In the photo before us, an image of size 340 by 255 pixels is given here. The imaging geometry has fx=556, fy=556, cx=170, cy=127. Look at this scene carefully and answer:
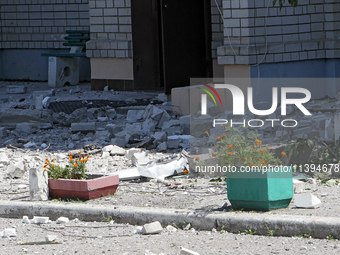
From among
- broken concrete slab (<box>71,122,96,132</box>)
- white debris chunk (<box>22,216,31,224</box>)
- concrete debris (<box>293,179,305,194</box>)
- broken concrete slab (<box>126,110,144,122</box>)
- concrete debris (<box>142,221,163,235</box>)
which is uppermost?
broken concrete slab (<box>126,110,144,122</box>)

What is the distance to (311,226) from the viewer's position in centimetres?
384

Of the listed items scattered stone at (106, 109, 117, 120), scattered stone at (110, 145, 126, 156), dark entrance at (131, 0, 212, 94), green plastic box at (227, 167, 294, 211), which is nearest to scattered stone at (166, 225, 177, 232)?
green plastic box at (227, 167, 294, 211)

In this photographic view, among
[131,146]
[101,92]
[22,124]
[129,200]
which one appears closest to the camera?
[129,200]

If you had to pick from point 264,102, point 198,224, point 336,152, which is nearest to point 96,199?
point 198,224

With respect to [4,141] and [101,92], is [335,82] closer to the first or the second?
[101,92]

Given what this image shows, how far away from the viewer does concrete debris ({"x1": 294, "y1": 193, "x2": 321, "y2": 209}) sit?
427cm

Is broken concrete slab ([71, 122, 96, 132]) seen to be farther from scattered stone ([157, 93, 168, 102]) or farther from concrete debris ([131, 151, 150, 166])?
scattered stone ([157, 93, 168, 102])

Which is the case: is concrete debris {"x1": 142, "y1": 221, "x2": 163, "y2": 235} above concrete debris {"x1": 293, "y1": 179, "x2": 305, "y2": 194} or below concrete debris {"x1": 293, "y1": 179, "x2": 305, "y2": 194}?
below

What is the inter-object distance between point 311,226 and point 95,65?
9.06 m

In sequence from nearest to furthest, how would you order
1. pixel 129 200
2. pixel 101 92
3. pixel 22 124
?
pixel 129 200 < pixel 22 124 < pixel 101 92

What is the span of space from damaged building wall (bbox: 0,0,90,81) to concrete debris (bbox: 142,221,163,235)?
37.5ft

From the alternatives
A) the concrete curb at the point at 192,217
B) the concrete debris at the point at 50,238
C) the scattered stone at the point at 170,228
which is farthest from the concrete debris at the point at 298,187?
the concrete debris at the point at 50,238

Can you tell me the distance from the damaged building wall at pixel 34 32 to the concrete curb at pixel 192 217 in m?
10.6

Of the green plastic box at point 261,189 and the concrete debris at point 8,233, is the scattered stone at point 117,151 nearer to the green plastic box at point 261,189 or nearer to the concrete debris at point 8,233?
the concrete debris at point 8,233
